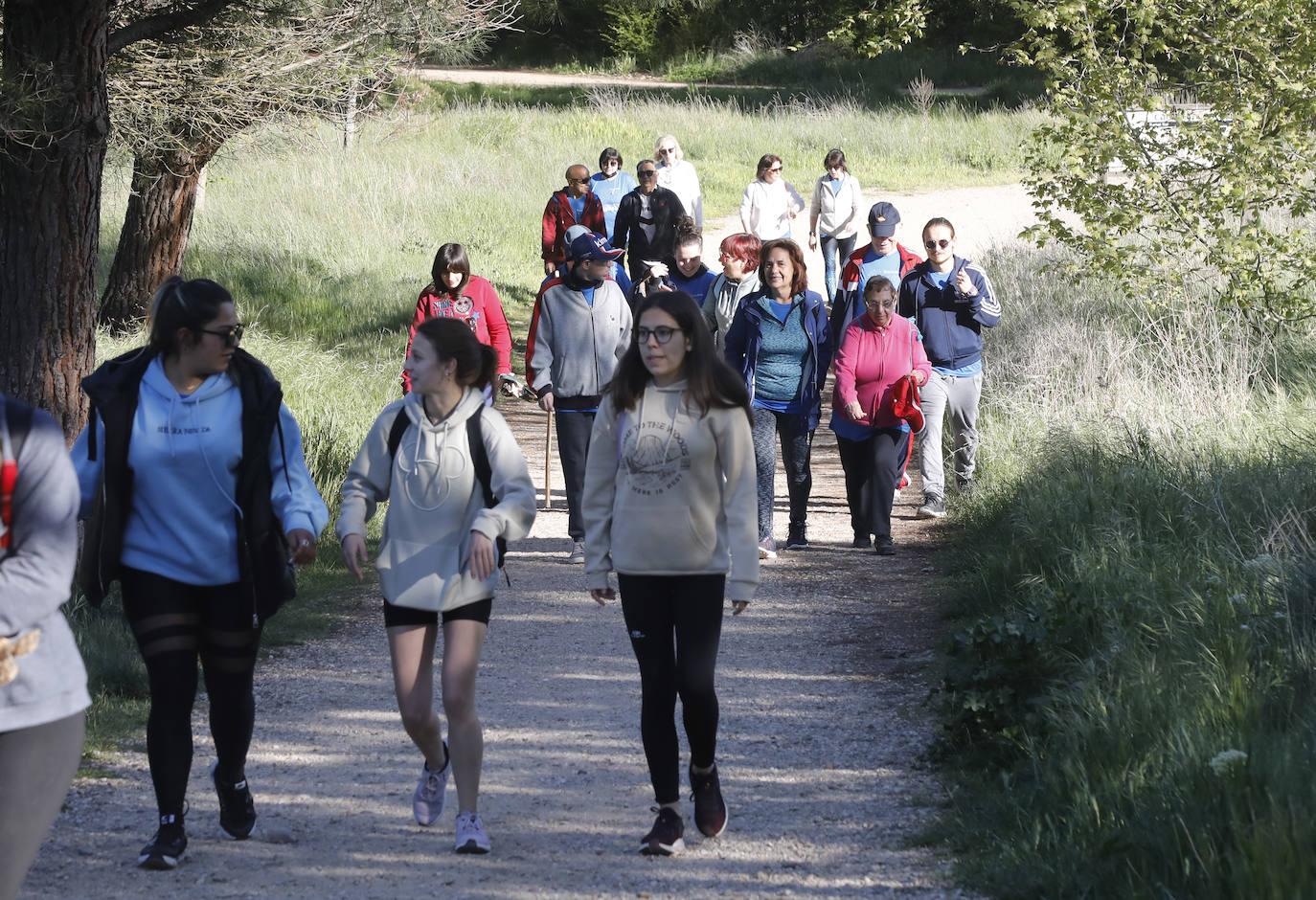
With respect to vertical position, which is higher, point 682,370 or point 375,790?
point 682,370

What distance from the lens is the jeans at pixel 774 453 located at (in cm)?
858

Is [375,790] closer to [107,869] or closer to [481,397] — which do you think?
[107,869]

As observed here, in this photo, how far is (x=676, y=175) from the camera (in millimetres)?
14805

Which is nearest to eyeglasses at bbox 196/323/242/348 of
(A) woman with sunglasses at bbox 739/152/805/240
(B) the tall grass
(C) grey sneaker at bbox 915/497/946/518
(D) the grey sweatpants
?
(B) the tall grass

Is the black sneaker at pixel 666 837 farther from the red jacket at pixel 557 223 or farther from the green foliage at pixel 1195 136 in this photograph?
the red jacket at pixel 557 223

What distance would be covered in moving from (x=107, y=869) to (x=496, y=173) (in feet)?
69.5

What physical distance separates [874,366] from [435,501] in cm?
476

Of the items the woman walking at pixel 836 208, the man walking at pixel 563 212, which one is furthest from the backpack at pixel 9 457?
the woman walking at pixel 836 208

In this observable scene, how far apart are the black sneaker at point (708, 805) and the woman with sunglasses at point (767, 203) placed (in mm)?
10643

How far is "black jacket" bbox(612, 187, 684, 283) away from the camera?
13.0 m

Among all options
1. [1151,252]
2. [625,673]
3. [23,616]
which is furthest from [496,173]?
[23,616]

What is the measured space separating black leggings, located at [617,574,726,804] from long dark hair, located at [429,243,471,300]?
14.7 feet

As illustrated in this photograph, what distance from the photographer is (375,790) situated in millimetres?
5145

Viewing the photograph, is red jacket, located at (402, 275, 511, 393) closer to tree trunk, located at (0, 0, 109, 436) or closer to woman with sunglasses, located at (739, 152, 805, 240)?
tree trunk, located at (0, 0, 109, 436)
